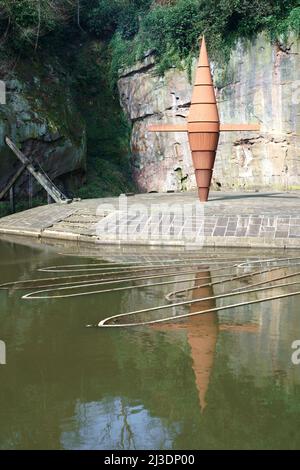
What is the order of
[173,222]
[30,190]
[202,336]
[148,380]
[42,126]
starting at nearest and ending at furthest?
[148,380] → [202,336] → [173,222] → [42,126] → [30,190]

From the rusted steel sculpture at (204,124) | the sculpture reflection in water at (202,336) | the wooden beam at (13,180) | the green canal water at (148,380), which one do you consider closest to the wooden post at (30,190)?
the wooden beam at (13,180)

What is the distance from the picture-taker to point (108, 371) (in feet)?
22.0

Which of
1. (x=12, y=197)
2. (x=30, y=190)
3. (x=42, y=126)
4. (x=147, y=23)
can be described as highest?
(x=147, y=23)

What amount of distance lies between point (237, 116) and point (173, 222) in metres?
7.71

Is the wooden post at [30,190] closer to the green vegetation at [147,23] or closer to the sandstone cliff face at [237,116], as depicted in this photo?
the green vegetation at [147,23]

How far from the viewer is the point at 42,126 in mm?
20516

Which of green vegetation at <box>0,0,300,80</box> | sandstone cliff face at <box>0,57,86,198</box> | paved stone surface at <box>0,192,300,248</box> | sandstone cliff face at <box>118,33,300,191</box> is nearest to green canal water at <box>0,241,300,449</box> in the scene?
paved stone surface at <box>0,192,300,248</box>

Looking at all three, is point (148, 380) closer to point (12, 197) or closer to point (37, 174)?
point (37, 174)

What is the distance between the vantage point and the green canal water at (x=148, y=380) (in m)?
5.32

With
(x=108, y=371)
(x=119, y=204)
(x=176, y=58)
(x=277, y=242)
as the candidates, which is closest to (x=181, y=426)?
(x=108, y=371)

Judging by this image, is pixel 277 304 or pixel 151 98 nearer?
pixel 277 304

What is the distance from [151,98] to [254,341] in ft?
55.6

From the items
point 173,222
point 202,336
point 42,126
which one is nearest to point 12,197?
point 42,126

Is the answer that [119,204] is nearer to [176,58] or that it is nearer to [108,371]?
[176,58]
